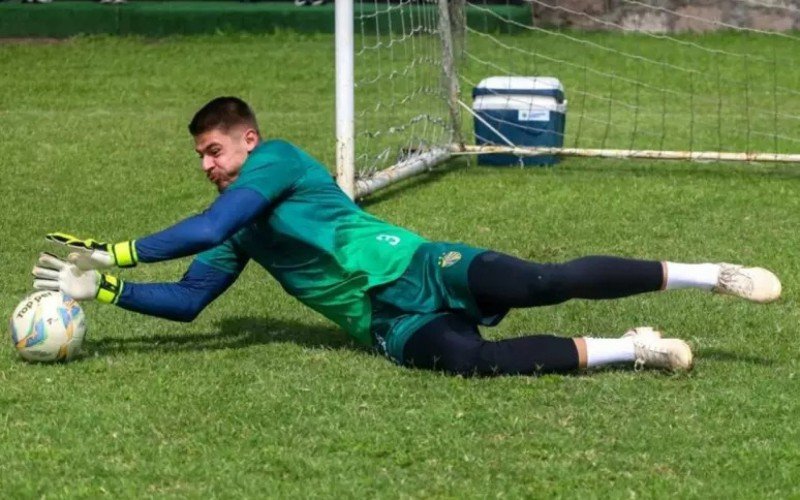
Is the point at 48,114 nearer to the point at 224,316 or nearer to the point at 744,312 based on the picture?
the point at 224,316

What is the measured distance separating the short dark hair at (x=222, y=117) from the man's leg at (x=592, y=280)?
110 cm

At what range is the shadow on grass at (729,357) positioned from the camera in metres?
6.12

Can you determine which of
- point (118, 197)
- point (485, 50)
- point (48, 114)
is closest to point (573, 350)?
point (118, 197)

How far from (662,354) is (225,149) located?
6.13 feet

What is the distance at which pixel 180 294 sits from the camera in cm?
648

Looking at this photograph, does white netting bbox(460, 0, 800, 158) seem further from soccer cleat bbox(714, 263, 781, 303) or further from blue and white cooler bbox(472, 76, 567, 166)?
soccer cleat bbox(714, 263, 781, 303)

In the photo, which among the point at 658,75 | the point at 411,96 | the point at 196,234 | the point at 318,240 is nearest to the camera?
the point at 196,234

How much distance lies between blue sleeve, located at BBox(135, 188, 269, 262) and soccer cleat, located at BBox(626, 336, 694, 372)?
1.56 metres

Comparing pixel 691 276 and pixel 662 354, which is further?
pixel 691 276

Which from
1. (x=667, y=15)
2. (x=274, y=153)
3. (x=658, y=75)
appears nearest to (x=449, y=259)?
(x=274, y=153)

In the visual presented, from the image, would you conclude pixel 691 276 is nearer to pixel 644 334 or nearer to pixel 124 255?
pixel 644 334

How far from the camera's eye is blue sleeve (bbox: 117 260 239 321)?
6.38 m

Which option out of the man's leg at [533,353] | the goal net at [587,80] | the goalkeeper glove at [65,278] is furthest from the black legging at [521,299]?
the goal net at [587,80]

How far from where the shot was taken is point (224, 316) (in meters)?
7.08
